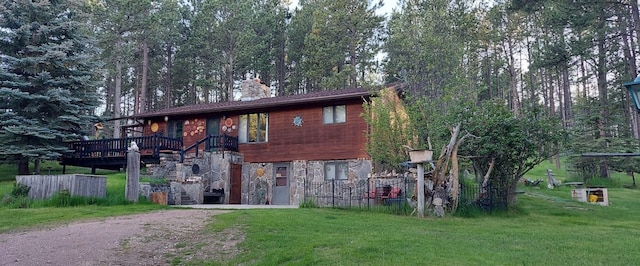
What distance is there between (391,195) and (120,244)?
783cm

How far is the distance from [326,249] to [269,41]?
31665mm

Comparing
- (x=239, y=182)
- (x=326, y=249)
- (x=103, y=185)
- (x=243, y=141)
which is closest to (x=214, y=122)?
(x=243, y=141)

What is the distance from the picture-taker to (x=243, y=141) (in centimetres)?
2019

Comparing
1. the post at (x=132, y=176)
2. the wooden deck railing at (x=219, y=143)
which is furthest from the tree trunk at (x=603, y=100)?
the post at (x=132, y=176)

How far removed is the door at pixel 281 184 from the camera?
1891cm

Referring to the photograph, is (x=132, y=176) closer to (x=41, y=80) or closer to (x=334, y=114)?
(x=334, y=114)

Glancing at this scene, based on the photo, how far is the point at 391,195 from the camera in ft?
45.1

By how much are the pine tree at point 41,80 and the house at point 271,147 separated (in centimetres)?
268

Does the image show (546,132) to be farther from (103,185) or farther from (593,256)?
(103,185)

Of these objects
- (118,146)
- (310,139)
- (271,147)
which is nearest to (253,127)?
(271,147)

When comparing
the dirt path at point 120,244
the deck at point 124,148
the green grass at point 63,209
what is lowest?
the dirt path at point 120,244

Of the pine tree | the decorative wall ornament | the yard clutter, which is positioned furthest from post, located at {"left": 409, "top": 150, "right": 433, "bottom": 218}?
the pine tree

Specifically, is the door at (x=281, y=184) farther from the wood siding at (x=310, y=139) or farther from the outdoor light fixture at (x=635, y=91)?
the outdoor light fixture at (x=635, y=91)

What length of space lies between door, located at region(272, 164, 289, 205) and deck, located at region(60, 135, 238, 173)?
2.18m
